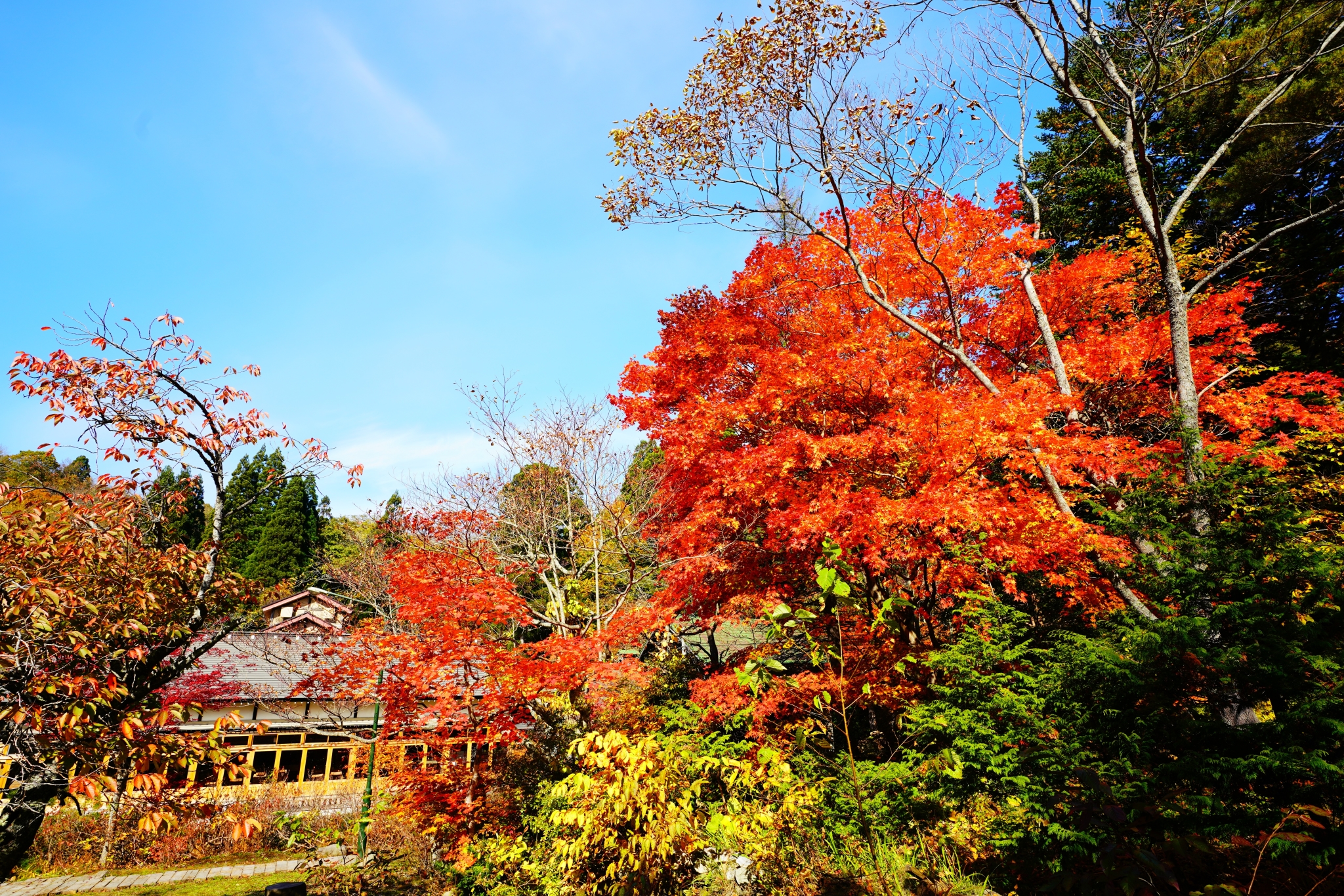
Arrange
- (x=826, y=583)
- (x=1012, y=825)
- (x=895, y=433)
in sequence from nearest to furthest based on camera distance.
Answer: (x=826, y=583) → (x=1012, y=825) → (x=895, y=433)

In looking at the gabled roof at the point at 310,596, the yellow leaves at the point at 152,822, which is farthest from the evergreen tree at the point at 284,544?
the yellow leaves at the point at 152,822

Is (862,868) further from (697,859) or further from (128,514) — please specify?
(128,514)

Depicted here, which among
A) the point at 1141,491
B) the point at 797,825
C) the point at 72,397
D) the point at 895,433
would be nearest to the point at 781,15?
the point at 895,433

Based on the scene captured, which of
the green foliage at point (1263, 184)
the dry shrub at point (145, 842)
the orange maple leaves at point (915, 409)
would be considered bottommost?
the dry shrub at point (145, 842)

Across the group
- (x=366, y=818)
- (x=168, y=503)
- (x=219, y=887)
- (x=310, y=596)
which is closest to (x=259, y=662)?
(x=310, y=596)

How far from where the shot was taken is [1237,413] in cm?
1051

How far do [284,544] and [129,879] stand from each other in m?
24.6

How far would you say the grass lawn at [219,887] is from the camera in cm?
1113

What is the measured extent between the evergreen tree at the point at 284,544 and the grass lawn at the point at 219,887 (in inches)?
890

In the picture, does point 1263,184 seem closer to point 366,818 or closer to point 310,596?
point 366,818

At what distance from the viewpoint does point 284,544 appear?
33906mm

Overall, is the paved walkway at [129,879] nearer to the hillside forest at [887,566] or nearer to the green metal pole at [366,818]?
the green metal pole at [366,818]

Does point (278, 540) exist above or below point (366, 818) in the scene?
above

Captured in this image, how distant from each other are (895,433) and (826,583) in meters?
7.93
